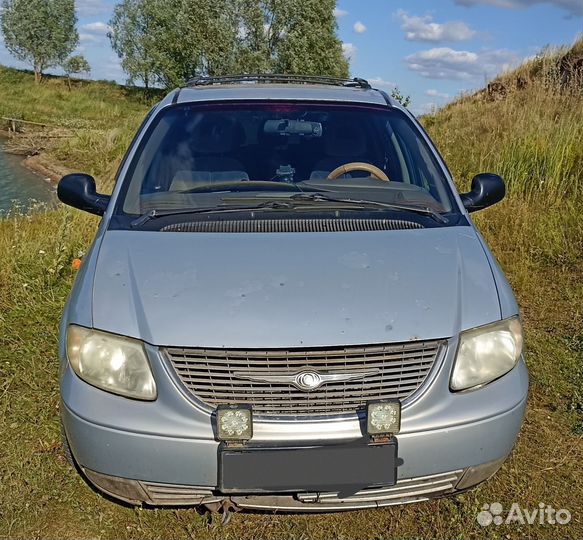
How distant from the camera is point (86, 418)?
78.9 inches

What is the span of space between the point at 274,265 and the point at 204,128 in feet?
Answer: 4.51

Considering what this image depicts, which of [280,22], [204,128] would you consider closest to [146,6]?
[280,22]

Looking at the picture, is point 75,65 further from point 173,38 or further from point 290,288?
point 290,288

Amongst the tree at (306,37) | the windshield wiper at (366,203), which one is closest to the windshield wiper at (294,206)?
the windshield wiper at (366,203)

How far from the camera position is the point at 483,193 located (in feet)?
10.6

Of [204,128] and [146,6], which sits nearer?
[204,128]

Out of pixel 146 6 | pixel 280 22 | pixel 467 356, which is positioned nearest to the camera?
pixel 467 356

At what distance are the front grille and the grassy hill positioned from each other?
2.36 feet

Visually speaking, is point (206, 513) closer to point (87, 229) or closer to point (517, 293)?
point (517, 293)

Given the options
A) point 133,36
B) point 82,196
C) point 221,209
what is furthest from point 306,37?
point 221,209

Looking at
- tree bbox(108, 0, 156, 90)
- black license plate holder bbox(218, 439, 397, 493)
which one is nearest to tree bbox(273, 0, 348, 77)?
tree bbox(108, 0, 156, 90)

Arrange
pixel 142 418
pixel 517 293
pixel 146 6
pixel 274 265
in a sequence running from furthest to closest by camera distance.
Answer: pixel 146 6 → pixel 517 293 → pixel 274 265 → pixel 142 418

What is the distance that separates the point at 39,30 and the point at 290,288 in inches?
2138

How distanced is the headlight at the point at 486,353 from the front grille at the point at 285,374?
0.78ft
